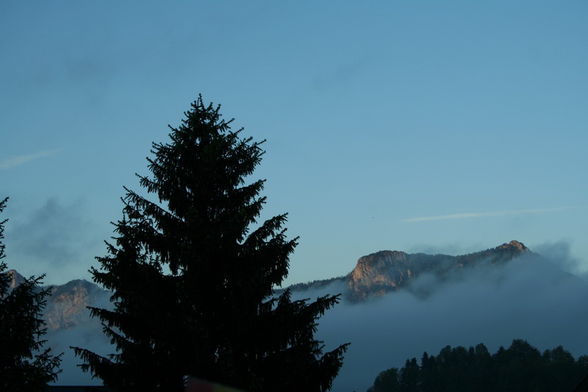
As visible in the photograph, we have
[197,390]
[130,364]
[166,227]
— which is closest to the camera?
[197,390]

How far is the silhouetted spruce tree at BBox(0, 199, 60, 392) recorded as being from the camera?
2144 centimetres

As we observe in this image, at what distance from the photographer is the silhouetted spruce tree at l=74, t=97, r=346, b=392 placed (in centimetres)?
1925

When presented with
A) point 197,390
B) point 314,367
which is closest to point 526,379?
point 314,367

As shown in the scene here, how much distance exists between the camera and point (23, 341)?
22625 millimetres

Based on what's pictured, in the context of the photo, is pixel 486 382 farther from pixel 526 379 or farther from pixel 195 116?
pixel 195 116

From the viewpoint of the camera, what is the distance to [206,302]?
66.0 feet

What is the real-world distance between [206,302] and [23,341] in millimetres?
7059

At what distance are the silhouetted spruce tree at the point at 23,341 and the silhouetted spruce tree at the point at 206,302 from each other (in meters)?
Result: 3.26

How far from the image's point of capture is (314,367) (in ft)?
64.7

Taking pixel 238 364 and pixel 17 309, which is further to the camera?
pixel 17 309

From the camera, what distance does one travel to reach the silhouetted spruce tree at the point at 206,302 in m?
19.2

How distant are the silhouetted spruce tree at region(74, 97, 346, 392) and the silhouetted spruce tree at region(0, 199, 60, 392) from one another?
3264mm

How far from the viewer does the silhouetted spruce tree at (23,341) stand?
2144 cm

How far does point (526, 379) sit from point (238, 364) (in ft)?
603
